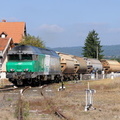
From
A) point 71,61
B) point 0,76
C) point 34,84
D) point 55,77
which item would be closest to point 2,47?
point 0,76

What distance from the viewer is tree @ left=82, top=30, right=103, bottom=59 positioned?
108 meters

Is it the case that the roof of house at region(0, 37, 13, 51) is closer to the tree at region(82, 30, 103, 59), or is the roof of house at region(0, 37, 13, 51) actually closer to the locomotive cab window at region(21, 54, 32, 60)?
the locomotive cab window at region(21, 54, 32, 60)

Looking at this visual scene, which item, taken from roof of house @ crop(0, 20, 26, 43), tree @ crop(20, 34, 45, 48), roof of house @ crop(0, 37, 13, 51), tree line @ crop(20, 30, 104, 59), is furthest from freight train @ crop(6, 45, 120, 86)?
tree line @ crop(20, 30, 104, 59)

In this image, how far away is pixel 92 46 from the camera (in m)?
109

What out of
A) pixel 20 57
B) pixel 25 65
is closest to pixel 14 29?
pixel 20 57

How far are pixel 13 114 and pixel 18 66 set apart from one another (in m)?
16.3

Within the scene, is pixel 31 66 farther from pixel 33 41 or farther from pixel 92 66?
pixel 33 41

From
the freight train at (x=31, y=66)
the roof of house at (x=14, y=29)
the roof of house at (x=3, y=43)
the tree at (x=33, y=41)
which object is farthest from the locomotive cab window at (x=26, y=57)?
the roof of house at (x=14, y=29)

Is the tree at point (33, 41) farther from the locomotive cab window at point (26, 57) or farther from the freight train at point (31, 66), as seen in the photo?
the locomotive cab window at point (26, 57)

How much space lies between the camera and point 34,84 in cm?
3303

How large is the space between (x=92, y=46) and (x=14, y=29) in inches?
1183

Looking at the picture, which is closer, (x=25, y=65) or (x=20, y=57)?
(x=25, y=65)

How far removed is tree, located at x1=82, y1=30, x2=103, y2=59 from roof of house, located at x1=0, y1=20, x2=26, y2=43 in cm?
2668

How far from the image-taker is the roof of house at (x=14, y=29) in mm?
84756
